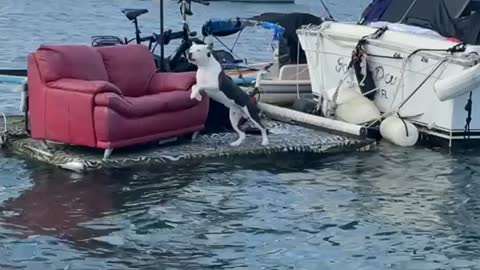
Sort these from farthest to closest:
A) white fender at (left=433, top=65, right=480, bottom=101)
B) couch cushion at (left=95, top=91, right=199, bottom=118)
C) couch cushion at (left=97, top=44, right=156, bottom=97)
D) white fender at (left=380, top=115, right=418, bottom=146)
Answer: white fender at (left=380, top=115, right=418, bottom=146)
white fender at (left=433, top=65, right=480, bottom=101)
couch cushion at (left=97, top=44, right=156, bottom=97)
couch cushion at (left=95, top=91, right=199, bottom=118)

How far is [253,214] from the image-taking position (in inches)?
294

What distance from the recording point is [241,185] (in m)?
8.26

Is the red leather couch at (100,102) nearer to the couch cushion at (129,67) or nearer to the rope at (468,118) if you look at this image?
the couch cushion at (129,67)

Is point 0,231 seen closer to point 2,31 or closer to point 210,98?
point 210,98

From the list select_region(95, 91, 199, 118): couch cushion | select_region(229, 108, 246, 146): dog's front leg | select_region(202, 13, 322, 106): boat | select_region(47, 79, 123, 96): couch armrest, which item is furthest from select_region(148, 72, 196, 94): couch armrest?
select_region(202, 13, 322, 106): boat

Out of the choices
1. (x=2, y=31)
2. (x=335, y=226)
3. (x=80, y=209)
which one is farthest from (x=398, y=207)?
(x=2, y=31)

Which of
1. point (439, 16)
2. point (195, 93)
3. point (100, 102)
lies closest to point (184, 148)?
point (195, 93)

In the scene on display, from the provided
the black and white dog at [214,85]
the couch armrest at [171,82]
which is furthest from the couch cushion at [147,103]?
the couch armrest at [171,82]

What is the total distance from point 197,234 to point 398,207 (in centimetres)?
161

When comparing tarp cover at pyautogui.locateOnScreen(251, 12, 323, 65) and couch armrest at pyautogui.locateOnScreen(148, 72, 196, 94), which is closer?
couch armrest at pyautogui.locateOnScreen(148, 72, 196, 94)

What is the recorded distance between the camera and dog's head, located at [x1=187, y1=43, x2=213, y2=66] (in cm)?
884

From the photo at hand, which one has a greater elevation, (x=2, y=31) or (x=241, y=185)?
(x=241, y=185)

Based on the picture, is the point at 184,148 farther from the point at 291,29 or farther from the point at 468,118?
the point at 291,29

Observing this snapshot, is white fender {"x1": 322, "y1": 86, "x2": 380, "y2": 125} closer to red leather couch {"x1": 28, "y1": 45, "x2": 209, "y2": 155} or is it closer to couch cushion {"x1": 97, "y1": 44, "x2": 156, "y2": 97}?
red leather couch {"x1": 28, "y1": 45, "x2": 209, "y2": 155}
